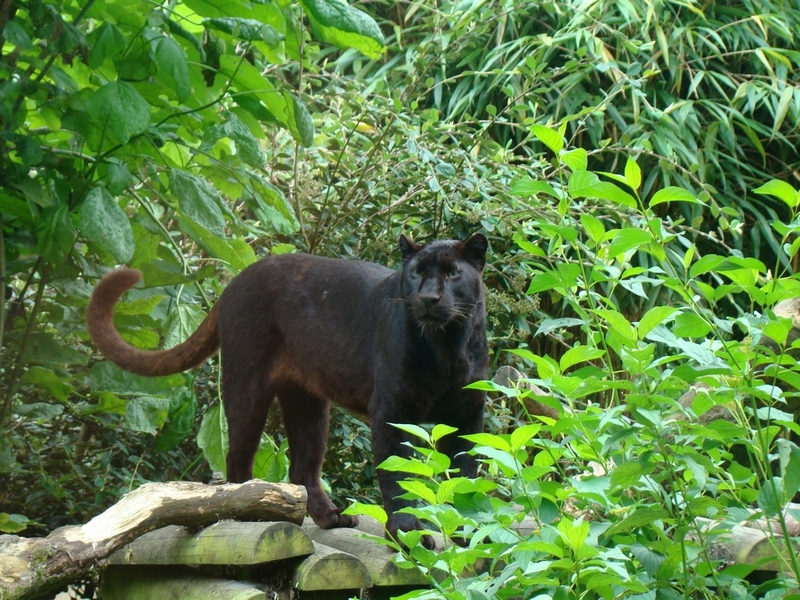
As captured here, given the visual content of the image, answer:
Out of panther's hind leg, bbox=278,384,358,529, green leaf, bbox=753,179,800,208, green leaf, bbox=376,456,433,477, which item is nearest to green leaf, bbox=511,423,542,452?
green leaf, bbox=376,456,433,477

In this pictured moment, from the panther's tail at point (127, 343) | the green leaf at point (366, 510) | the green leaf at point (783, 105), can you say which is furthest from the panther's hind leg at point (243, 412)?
the green leaf at point (783, 105)

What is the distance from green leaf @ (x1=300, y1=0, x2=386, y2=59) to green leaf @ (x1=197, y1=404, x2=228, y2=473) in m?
1.44

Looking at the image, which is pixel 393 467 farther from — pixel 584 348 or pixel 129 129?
pixel 129 129

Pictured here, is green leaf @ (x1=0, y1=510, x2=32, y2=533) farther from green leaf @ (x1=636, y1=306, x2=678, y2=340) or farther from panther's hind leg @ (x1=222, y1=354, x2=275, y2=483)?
green leaf @ (x1=636, y1=306, x2=678, y2=340)

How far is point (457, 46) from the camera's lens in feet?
12.7

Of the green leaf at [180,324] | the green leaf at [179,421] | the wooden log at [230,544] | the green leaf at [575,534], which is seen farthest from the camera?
the green leaf at [180,324]

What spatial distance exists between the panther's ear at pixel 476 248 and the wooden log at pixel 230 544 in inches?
42.7

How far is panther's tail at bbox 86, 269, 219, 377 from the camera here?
9.25 ft

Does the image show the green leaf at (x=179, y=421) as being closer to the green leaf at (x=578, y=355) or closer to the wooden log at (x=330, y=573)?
the wooden log at (x=330, y=573)

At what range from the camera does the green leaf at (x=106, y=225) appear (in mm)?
2320

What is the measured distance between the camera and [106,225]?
92.4 inches

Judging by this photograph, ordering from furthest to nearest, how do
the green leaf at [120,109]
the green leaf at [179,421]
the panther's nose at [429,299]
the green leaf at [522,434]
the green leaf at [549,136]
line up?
the green leaf at [179,421], the panther's nose at [429,299], the green leaf at [120,109], the green leaf at [549,136], the green leaf at [522,434]

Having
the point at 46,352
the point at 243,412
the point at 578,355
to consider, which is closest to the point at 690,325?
the point at 578,355

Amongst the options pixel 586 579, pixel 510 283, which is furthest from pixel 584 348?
pixel 510 283
